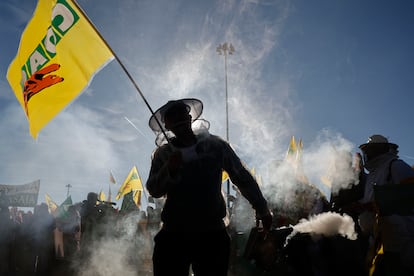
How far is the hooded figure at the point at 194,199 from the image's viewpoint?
2.49m

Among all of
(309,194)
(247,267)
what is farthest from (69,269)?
(309,194)

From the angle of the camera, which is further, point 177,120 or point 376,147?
point 376,147

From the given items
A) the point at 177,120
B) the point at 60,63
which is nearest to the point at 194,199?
the point at 177,120

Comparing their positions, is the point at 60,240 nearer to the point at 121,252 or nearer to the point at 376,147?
the point at 121,252

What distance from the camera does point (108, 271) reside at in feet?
29.2

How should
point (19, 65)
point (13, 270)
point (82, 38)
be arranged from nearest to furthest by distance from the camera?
1. point (82, 38)
2. point (19, 65)
3. point (13, 270)

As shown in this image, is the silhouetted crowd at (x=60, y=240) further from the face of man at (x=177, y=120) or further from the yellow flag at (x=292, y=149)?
the face of man at (x=177, y=120)

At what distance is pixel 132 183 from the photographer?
1652 centimetres

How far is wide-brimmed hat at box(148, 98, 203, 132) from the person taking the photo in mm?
3070

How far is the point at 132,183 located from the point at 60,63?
528 inches

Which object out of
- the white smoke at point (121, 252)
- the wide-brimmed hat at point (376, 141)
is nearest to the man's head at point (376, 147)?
the wide-brimmed hat at point (376, 141)

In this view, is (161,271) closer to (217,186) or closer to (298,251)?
(217,186)

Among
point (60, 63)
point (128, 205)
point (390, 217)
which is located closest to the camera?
point (390, 217)

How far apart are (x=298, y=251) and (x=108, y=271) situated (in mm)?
6841
